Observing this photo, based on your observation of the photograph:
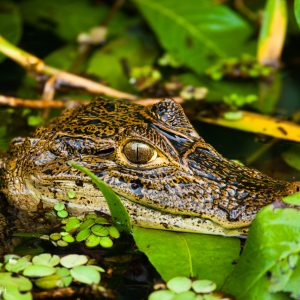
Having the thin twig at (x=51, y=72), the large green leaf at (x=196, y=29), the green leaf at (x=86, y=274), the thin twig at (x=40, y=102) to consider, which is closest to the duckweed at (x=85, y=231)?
the green leaf at (x=86, y=274)

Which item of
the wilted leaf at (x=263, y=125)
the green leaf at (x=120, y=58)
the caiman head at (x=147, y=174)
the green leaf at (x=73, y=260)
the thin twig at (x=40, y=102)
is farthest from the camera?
the green leaf at (x=120, y=58)

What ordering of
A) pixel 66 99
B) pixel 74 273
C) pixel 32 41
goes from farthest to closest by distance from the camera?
pixel 32 41, pixel 66 99, pixel 74 273

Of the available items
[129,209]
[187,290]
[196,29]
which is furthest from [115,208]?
[196,29]

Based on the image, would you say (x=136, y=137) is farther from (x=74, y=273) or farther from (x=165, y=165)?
(x=74, y=273)

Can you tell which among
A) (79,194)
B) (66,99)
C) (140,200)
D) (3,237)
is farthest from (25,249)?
(66,99)

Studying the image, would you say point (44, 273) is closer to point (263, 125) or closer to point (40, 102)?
point (40, 102)

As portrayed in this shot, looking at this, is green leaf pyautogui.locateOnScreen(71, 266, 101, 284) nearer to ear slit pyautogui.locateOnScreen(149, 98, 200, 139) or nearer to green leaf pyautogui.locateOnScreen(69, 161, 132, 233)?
green leaf pyautogui.locateOnScreen(69, 161, 132, 233)

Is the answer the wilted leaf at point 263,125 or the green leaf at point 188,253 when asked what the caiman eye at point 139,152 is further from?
the wilted leaf at point 263,125
